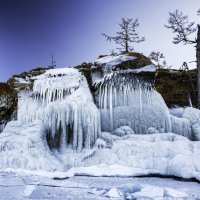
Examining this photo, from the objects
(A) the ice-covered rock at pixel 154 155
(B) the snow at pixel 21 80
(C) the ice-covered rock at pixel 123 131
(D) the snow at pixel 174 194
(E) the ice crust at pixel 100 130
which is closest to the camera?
(D) the snow at pixel 174 194

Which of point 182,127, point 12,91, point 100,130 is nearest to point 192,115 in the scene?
point 182,127

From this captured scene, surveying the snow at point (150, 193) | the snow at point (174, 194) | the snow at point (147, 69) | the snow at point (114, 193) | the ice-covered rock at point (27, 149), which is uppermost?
the snow at point (147, 69)

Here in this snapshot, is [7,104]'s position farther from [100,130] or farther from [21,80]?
[100,130]

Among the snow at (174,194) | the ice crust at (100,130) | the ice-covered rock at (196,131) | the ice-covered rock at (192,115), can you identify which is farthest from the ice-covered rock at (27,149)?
the ice-covered rock at (192,115)

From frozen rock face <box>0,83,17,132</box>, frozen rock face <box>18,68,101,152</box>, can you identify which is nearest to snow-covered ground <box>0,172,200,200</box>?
frozen rock face <box>18,68,101,152</box>

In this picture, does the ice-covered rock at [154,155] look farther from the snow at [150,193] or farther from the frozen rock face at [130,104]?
the snow at [150,193]

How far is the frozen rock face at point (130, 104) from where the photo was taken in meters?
10.1

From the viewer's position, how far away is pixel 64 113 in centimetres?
912

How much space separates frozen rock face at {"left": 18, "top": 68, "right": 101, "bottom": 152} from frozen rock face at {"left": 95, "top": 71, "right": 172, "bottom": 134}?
77cm

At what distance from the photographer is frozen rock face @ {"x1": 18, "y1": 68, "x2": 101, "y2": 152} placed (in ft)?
29.7

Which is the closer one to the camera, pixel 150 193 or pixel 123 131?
pixel 150 193

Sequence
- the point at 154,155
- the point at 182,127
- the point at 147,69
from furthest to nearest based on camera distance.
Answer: the point at 147,69 < the point at 182,127 < the point at 154,155

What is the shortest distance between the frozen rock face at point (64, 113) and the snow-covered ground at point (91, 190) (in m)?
3.05

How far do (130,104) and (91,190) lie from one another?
5.73m
